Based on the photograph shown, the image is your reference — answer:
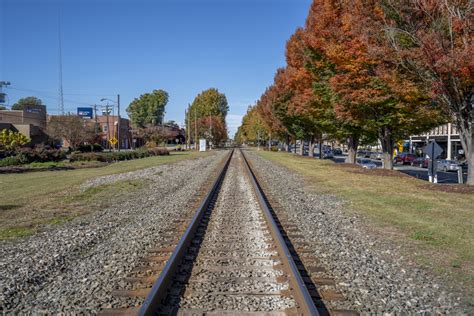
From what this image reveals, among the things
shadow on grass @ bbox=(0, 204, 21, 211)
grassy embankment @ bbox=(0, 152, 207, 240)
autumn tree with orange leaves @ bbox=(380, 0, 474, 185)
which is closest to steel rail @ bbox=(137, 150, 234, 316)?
grassy embankment @ bbox=(0, 152, 207, 240)

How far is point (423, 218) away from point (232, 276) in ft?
22.6

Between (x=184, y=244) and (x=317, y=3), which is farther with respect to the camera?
(x=317, y=3)

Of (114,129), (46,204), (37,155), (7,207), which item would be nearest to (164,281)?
(46,204)

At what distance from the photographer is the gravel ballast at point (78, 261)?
5336 millimetres

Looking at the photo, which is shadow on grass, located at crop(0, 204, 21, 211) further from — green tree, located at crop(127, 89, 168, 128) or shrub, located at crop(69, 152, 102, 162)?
green tree, located at crop(127, 89, 168, 128)

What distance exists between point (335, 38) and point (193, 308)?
2093 cm

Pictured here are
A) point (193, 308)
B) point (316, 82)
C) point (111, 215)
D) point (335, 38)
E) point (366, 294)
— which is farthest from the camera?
point (316, 82)

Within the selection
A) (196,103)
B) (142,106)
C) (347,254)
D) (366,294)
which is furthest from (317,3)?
(142,106)

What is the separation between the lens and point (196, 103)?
140500 mm

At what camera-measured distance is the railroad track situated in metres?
5.10

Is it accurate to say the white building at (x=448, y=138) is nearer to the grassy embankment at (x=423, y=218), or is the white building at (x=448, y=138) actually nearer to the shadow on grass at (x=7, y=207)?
the grassy embankment at (x=423, y=218)

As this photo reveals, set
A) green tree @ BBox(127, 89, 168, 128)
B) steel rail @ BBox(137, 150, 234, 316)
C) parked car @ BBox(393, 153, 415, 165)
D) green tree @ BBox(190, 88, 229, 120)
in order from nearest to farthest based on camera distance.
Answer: steel rail @ BBox(137, 150, 234, 316) < parked car @ BBox(393, 153, 415, 165) < green tree @ BBox(190, 88, 229, 120) < green tree @ BBox(127, 89, 168, 128)

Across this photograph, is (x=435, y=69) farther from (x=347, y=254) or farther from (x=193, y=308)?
(x=193, y=308)

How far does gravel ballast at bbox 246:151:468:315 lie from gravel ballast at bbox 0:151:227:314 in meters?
3.00
